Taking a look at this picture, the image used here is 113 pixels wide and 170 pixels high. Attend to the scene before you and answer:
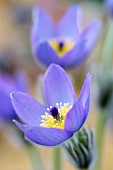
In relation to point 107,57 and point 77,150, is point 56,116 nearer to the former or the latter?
point 77,150

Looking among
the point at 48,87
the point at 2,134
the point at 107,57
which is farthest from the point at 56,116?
the point at 2,134

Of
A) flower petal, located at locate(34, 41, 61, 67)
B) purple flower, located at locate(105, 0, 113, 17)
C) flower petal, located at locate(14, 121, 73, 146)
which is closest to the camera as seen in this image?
flower petal, located at locate(14, 121, 73, 146)

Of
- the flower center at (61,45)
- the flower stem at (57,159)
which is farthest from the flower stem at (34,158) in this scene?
the flower center at (61,45)

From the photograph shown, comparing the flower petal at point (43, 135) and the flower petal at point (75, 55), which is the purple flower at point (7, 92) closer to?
the flower petal at point (75, 55)

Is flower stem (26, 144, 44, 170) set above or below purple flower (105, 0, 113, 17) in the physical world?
below

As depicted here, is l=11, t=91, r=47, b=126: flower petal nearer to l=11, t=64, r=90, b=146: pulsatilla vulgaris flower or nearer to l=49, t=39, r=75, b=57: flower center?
l=11, t=64, r=90, b=146: pulsatilla vulgaris flower

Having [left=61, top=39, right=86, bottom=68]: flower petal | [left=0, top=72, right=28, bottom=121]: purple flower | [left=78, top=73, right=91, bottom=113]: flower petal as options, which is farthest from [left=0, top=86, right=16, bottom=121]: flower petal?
[left=78, top=73, right=91, bottom=113]: flower petal

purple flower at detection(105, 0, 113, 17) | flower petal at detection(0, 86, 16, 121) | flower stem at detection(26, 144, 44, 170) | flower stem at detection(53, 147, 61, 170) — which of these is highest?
purple flower at detection(105, 0, 113, 17)

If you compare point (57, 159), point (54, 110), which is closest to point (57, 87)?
point (54, 110)
